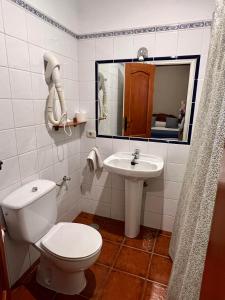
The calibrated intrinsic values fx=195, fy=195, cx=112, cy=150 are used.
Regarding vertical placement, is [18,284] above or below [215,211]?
below

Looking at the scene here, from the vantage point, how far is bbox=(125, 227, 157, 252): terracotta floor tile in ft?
6.21

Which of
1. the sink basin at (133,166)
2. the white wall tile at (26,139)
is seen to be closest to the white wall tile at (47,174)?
the white wall tile at (26,139)

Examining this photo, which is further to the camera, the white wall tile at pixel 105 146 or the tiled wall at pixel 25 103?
the white wall tile at pixel 105 146

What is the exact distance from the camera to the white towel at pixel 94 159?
2.02 meters

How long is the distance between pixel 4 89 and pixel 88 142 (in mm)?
1054

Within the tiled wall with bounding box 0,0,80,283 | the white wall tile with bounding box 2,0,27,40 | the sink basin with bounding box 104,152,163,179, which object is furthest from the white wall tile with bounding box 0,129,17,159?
the sink basin with bounding box 104,152,163,179

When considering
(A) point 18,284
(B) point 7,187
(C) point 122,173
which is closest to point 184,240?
(C) point 122,173

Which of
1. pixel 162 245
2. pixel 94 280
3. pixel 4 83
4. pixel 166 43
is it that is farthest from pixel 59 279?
pixel 166 43

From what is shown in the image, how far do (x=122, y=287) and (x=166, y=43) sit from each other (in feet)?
6.56

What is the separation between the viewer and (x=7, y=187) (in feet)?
4.31

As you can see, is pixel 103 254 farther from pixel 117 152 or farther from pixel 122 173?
pixel 117 152

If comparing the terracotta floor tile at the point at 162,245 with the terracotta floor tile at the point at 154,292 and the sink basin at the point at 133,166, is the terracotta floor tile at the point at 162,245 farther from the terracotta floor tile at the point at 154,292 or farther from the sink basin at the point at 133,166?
the sink basin at the point at 133,166

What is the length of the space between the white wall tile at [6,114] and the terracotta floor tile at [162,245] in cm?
166

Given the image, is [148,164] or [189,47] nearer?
[189,47]
